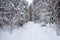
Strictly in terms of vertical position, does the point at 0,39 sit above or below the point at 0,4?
below

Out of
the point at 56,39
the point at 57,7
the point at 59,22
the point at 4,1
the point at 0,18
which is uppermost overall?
the point at 4,1

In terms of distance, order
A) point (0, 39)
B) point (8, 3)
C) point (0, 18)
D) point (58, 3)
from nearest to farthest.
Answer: point (0, 39)
point (0, 18)
point (58, 3)
point (8, 3)

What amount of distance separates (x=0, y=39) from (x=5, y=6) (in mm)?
5810

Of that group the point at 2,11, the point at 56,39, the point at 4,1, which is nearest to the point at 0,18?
the point at 2,11

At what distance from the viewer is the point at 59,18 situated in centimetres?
1436

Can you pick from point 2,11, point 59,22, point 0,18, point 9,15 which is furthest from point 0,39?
point 59,22

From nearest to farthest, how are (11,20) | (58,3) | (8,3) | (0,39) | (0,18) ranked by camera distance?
(0,39) < (0,18) < (58,3) < (8,3) < (11,20)

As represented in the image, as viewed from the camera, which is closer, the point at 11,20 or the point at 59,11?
the point at 59,11

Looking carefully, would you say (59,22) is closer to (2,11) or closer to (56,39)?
(56,39)

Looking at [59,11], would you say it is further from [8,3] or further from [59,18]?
[8,3]

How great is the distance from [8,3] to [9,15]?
79.0 inches

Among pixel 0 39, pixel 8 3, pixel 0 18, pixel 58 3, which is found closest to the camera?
pixel 0 39


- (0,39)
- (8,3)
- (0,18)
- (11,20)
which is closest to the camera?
(0,39)

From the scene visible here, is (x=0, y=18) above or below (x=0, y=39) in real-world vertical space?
above
